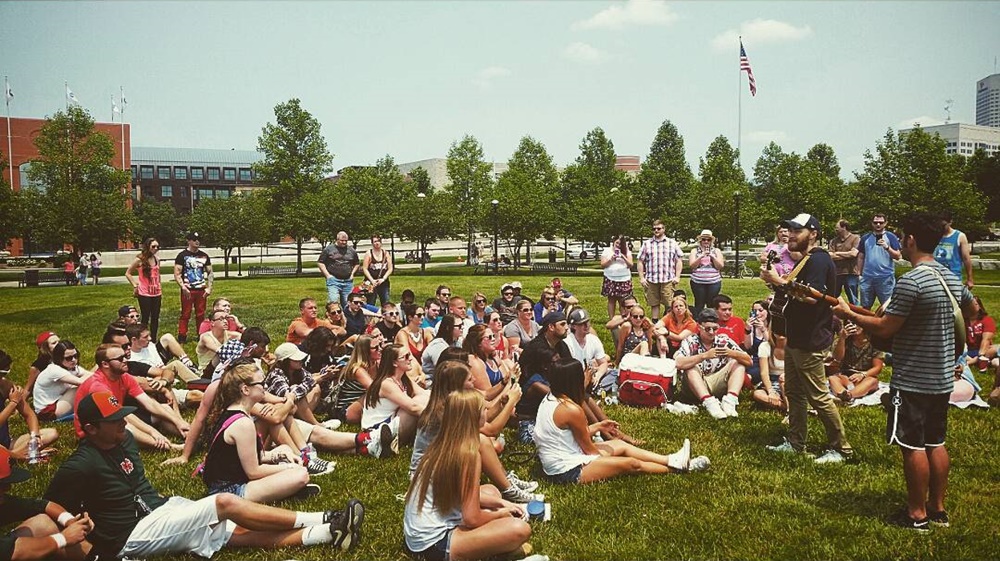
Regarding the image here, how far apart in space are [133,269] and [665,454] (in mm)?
9604

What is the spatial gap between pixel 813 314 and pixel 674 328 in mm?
A: 3774

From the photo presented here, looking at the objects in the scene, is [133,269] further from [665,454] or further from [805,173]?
[805,173]

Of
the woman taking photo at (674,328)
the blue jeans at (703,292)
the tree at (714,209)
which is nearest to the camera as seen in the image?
the woman taking photo at (674,328)

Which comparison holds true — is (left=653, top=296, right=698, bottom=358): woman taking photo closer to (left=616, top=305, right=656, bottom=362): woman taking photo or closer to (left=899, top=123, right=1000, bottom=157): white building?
(left=616, top=305, right=656, bottom=362): woman taking photo

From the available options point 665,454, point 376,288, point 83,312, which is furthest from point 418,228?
point 665,454

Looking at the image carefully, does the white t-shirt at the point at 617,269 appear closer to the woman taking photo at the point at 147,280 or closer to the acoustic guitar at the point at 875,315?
the acoustic guitar at the point at 875,315

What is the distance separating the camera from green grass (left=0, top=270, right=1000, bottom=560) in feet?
14.8

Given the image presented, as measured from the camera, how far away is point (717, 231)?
44.8 metres

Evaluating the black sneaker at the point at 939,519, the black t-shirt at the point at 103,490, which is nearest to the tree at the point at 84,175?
the black t-shirt at the point at 103,490

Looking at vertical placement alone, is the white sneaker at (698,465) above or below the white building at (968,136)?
below

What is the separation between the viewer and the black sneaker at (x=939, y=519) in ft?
15.2

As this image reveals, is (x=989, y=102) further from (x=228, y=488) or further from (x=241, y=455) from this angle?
(x=228, y=488)

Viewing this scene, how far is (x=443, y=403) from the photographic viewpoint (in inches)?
185

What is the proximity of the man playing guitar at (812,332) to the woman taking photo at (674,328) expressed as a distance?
3.08 metres
